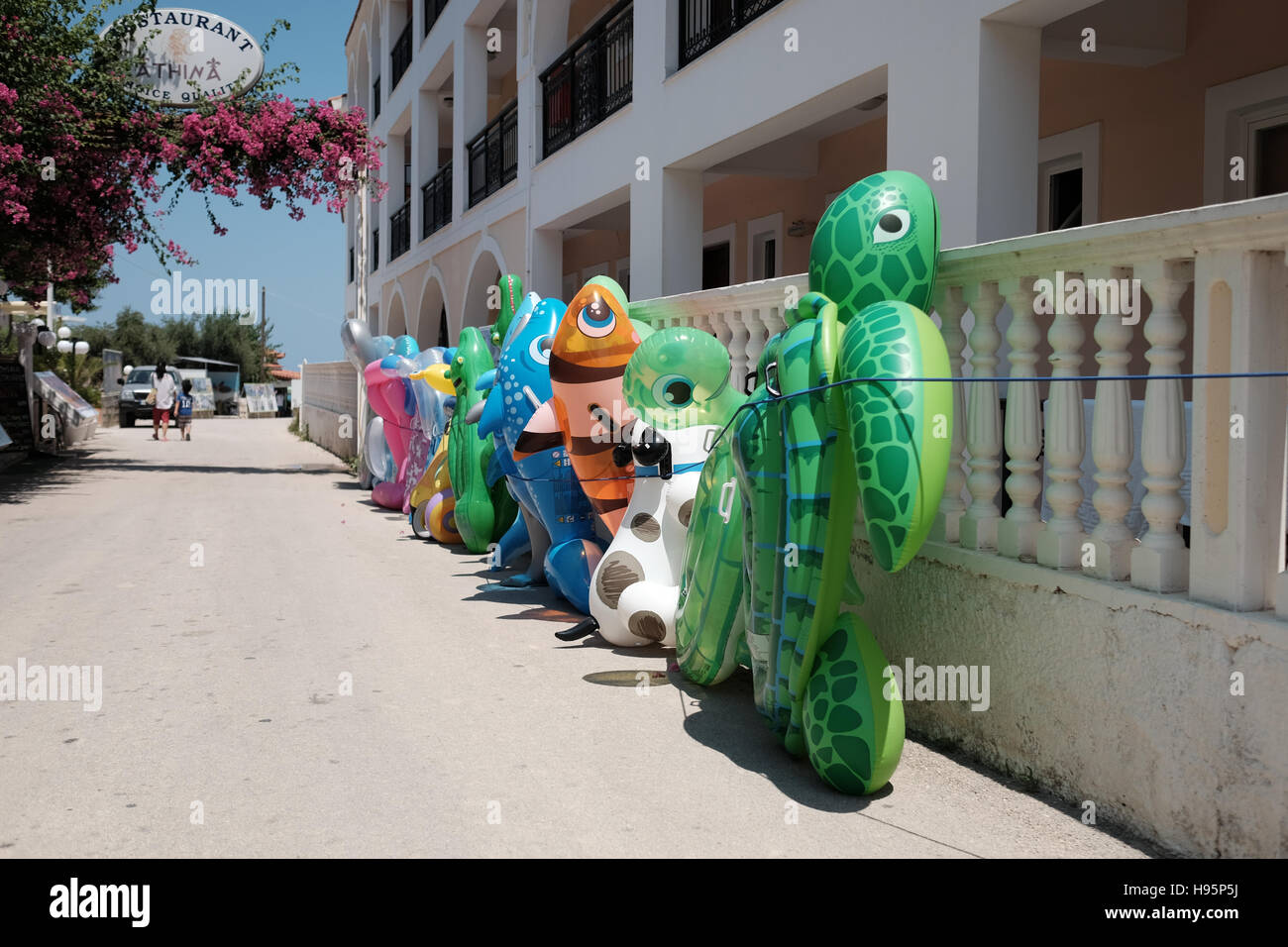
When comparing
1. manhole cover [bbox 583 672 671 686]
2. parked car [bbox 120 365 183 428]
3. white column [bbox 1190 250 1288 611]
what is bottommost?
manhole cover [bbox 583 672 671 686]

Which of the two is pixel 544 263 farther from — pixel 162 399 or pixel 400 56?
pixel 162 399

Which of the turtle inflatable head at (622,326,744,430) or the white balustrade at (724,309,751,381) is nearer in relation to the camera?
the turtle inflatable head at (622,326,744,430)

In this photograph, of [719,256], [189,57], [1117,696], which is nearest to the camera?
[1117,696]

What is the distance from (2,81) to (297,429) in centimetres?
2138

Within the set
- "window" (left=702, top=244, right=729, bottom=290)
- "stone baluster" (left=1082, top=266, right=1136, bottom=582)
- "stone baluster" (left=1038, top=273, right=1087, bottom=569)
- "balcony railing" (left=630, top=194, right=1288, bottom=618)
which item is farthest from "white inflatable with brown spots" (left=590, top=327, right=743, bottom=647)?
"window" (left=702, top=244, right=729, bottom=290)

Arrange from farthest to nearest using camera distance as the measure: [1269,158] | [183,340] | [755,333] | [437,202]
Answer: [183,340], [437,202], [1269,158], [755,333]

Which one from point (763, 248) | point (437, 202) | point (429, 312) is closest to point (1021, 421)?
point (763, 248)

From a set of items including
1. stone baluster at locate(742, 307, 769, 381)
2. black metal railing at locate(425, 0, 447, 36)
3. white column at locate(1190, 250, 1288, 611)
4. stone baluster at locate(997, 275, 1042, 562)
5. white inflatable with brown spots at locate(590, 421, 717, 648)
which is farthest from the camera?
black metal railing at locate(425, 0, 447, 36)

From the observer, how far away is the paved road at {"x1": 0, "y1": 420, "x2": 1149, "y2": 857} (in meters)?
3.27

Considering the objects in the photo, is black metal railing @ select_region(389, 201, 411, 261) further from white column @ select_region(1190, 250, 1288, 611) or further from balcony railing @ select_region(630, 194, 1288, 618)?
white column @ select_region(1190, 250, 1288, 611)

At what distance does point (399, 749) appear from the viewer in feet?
13.4

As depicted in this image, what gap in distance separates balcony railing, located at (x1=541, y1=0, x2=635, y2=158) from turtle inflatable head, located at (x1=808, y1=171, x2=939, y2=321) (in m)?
7.10

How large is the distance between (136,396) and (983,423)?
3793cm

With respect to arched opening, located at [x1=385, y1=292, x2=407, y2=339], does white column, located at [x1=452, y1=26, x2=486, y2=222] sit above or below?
above
